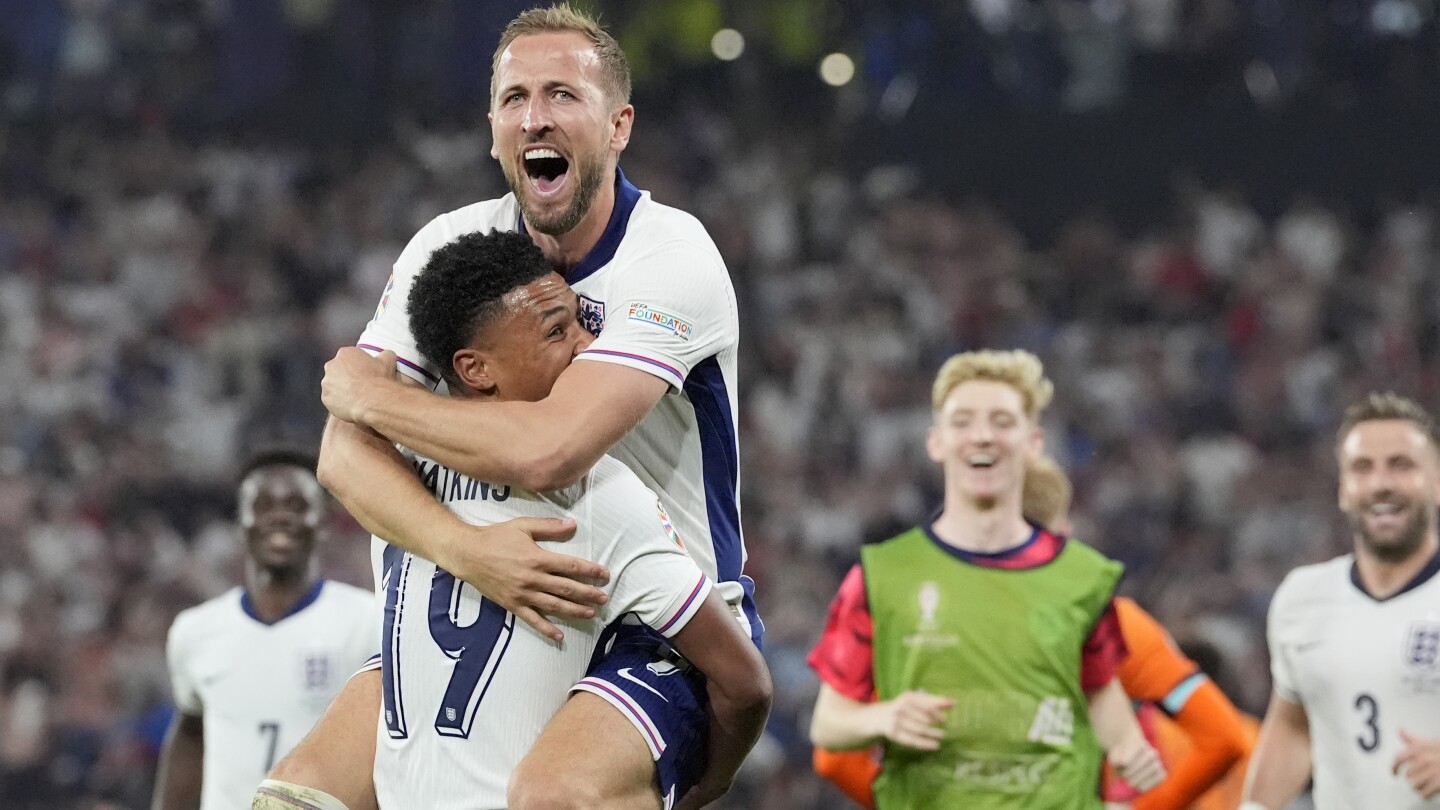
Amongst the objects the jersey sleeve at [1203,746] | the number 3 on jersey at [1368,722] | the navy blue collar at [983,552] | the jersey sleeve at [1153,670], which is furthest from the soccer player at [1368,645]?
the navy blue collar at [983,552]

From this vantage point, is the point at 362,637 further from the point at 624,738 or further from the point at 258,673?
the point at 624,738

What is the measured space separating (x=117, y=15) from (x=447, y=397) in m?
12.7

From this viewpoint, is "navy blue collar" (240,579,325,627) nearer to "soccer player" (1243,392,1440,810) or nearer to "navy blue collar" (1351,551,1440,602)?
"soccer player" (1243,392,1440,810)

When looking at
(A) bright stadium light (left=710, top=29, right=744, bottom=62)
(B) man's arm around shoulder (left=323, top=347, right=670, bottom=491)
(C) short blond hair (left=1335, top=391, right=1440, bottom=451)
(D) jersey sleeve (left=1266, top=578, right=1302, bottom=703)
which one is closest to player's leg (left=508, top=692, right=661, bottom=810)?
(B) man's arm around shoulder (left=323, top=347, right=670, bottom=491)

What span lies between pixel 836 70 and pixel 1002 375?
29.6ft

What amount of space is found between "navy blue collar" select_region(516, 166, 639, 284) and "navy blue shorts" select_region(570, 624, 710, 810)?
0.74 metres

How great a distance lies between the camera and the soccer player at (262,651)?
608 cm

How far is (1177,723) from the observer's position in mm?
5887

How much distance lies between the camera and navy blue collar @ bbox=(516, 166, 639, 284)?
12.2ft

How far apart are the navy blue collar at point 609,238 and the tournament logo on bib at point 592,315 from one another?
6 centimetres

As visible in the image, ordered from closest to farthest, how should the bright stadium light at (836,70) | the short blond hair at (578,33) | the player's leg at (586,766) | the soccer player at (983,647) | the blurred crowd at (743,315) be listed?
the player's leg at (586,766), the short blond hair at (578,33), the soccer player at (983,647), the blurred crowd at (743,315), the bright stadium light at (836,70)

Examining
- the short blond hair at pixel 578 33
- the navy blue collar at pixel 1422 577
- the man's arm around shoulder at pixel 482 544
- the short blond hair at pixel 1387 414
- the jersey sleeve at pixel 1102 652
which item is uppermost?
the short blond hair at pixel 578 33

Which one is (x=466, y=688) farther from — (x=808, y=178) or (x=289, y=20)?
(x=289, y=20)

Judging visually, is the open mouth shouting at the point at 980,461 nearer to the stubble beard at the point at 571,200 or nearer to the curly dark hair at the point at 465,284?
the stubble beard at the point at 571,200
